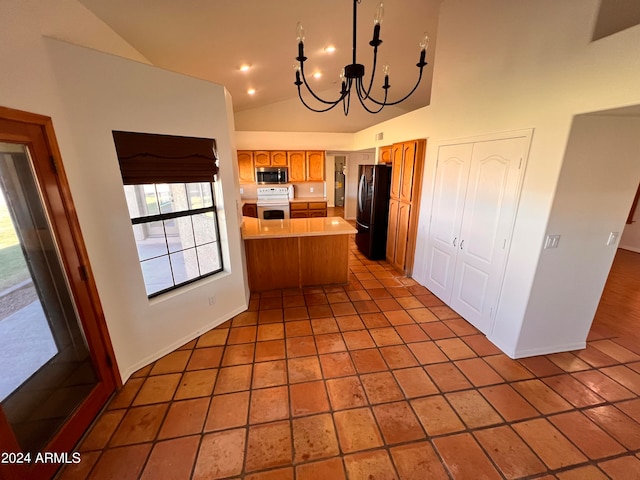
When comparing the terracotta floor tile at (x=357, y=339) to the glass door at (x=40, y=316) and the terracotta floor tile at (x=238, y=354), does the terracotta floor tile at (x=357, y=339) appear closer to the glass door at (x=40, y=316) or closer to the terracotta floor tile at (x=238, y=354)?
the terracotta floor tile at (x=238, y=354)

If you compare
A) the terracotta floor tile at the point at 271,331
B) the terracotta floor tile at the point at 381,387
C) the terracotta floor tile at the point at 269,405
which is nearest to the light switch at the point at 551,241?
the terracotta floor tile at the point at 381,387

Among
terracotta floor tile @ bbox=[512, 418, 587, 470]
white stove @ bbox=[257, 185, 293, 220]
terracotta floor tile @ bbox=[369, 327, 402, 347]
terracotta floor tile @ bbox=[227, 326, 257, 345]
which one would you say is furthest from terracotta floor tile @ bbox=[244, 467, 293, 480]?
white stove @ bbox=[257, 185, 293, 220]

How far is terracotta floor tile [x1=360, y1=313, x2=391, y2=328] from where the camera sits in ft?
9.47

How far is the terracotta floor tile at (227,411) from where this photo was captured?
1.78 m

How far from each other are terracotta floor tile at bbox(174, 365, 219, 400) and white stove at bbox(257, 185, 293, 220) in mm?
4365

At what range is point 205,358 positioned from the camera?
2.39 metres

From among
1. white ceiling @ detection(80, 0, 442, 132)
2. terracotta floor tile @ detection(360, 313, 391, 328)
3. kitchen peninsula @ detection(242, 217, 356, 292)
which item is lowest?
terracotta floor tile @ detection(360, 313, 391, 328)

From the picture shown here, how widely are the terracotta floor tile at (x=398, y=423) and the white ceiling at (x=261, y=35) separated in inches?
136

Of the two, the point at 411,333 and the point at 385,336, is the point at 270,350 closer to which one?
the point at 385,336

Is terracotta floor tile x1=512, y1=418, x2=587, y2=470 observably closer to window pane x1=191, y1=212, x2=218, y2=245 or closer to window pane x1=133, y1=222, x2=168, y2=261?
window pane x1=191, y1=212, x2=218, y2=245

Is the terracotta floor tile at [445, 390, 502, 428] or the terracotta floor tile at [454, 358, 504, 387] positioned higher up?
the terracotta floor tile at [454, 358, 504, 387]

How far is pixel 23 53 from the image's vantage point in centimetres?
141

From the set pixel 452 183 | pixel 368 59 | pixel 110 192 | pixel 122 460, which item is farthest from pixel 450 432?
pixel 368 59

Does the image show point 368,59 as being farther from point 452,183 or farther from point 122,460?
point 122,460
